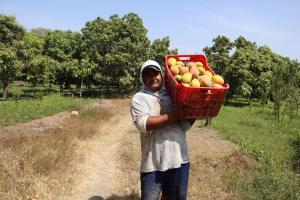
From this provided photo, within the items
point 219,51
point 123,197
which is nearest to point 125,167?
point 123,197

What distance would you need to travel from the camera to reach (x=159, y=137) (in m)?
3.83

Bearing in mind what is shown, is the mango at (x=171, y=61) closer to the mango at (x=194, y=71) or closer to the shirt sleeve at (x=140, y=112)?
the mango at (x=194, y=71)

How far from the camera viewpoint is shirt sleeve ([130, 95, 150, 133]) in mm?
3658

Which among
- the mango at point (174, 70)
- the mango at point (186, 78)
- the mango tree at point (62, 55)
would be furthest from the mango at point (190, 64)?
the mango tree at point (62, 55)

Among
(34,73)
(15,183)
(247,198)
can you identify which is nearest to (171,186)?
(247,198)

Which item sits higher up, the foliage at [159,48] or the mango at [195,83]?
the foliage at [159,48]

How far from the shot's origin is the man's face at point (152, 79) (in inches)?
149

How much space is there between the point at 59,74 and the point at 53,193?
29770 millimetres

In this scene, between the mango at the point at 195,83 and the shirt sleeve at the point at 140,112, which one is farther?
the shirt sleeve at the point at 140,112

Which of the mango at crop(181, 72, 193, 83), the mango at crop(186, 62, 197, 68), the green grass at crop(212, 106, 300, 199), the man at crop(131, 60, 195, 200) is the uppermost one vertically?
the mango at crop(186, 62, 197, 68)

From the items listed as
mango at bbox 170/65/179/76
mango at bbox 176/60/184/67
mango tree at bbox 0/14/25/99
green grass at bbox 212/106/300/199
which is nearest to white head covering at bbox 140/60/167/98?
mango at bbox 170/65/179/76

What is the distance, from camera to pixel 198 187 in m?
6.73

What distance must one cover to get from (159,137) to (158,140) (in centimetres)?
3

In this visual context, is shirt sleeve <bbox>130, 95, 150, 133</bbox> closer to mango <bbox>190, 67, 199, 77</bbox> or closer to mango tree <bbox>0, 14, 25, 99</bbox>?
mango <bbox>190, 67, 199, 77</bbox>
